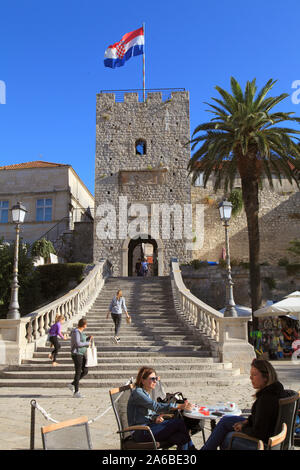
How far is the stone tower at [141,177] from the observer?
1074 inches

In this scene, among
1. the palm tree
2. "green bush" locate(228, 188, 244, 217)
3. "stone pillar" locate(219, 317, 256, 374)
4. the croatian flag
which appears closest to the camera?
"stone pillar" locate(219, 317, 256, 374)

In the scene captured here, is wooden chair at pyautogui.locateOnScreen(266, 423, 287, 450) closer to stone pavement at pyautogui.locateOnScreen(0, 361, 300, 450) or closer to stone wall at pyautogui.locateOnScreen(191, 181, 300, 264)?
stone pavement at pyautogui.locateOnScreen(0, 361, 300, 450)

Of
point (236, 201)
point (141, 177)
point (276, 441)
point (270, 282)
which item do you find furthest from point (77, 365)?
point (236, 201)

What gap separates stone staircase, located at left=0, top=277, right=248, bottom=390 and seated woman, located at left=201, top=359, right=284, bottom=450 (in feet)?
16.7

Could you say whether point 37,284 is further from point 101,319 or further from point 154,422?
point 154,422

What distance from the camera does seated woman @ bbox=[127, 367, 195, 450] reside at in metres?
4.17

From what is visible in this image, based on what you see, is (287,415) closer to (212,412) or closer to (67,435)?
(212,412)

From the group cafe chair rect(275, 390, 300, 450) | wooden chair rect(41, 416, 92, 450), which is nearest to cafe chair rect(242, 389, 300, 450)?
cafe chair rect(275, 390, 300, 450)

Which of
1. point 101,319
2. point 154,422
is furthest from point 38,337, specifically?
point 154,422

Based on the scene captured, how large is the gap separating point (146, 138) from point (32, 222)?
33.5 feet

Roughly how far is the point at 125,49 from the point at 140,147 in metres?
6.45

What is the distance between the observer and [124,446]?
414cm

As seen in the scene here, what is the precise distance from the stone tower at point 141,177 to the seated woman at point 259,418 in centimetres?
2287

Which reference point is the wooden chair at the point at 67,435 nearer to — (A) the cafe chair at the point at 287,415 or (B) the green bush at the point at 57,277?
(A) the cafe chair at the point at 287,415
